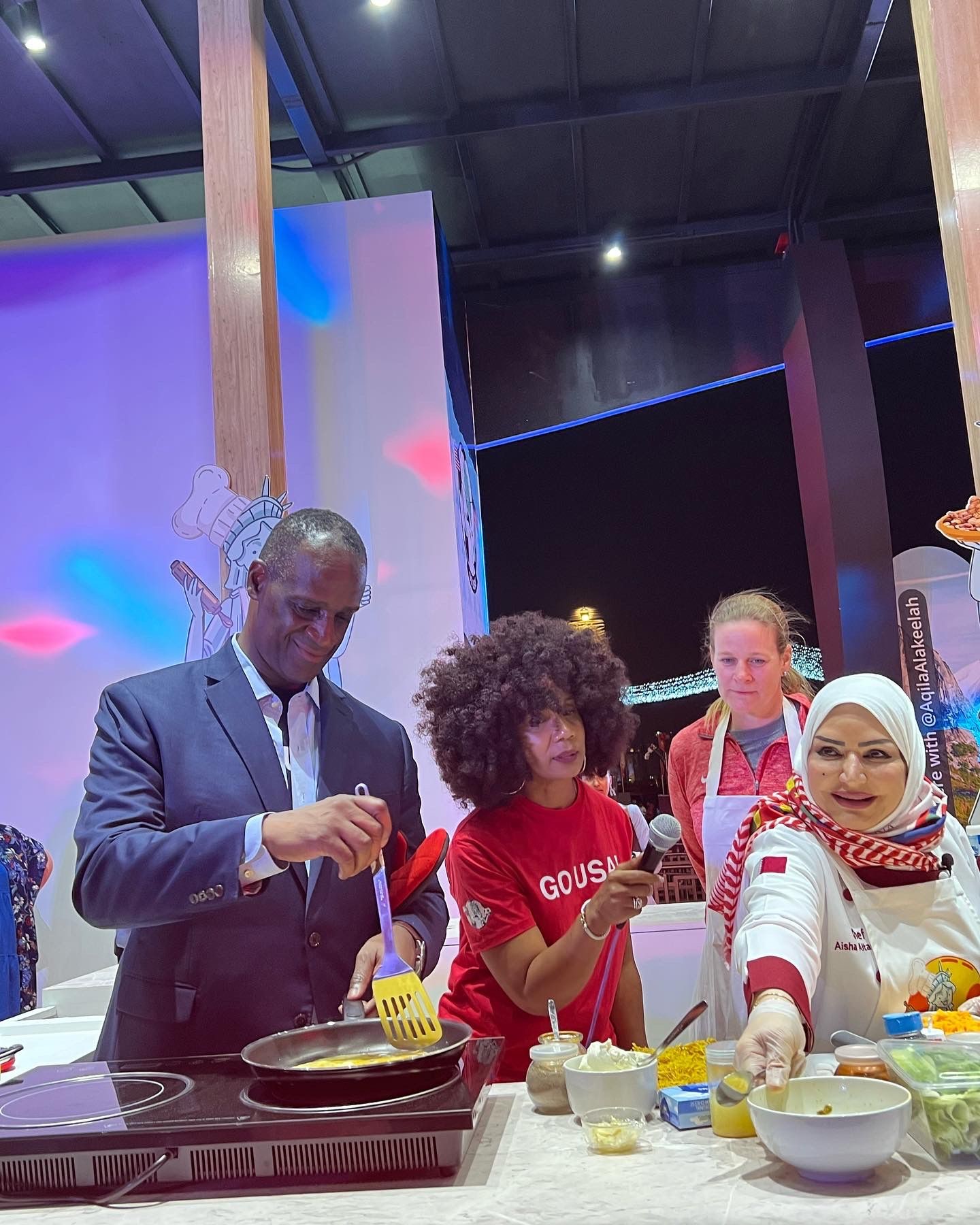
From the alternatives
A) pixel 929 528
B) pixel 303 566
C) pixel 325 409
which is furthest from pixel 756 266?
pixel 303 566

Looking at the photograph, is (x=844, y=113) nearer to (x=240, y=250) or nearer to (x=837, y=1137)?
(x=240, y=250)

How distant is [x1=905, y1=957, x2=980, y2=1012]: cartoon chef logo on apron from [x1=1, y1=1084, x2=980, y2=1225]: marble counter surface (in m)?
0.58

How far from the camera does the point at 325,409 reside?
504 cm

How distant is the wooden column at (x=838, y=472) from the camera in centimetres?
593

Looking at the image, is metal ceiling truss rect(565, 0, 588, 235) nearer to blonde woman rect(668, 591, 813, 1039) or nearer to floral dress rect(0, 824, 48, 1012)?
blonde woman rect(668, 591, 813, 1039)

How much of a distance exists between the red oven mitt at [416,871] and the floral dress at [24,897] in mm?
2512

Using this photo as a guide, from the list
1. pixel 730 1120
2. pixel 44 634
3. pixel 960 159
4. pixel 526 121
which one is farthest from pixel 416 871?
pixel 526 121

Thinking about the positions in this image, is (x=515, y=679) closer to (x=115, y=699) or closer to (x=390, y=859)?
(x=390, y=859)

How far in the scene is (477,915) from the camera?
2.17 m

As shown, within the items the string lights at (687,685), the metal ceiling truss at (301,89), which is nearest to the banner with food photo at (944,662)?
the string lights at (687,685)

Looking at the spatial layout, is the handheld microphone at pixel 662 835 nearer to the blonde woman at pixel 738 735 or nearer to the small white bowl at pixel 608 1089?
the small white bowl at pixel 608 1089

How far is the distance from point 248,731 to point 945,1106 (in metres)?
1.35

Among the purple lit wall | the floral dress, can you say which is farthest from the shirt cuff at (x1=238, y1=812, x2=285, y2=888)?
the purple lit wall

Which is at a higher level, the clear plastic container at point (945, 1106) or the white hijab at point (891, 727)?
the white hijab at point (891, 727)
